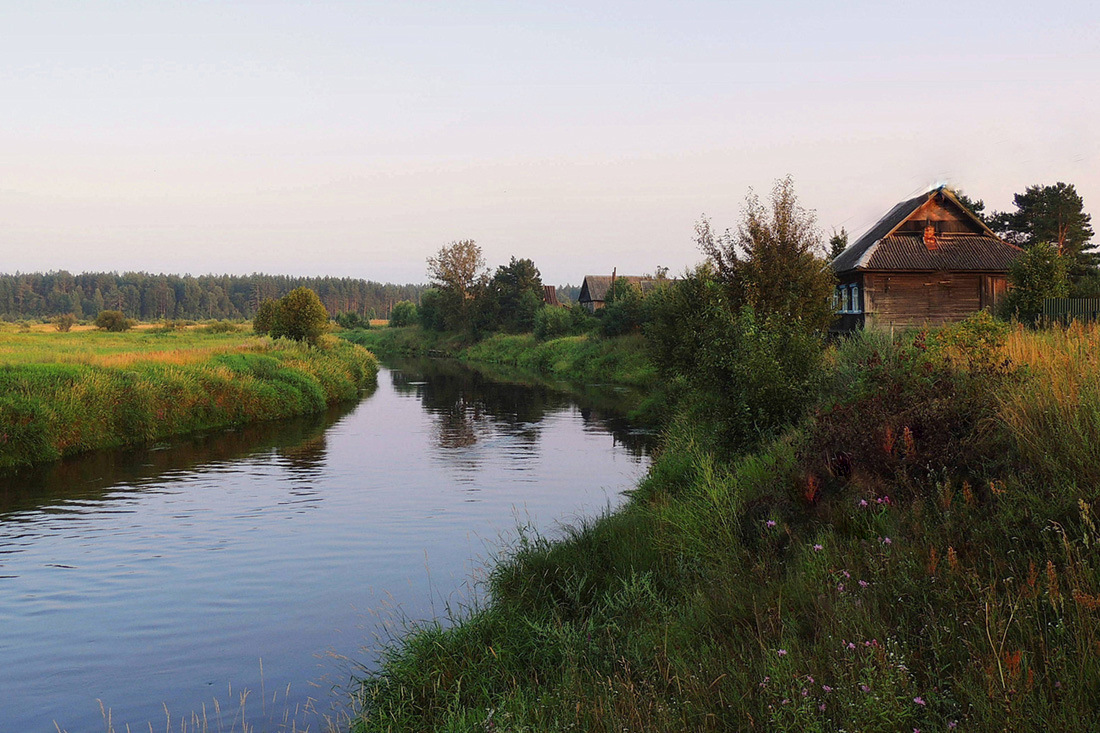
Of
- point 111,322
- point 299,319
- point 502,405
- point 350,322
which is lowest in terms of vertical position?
point 502,405

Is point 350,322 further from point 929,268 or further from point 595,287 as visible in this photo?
point 929,268

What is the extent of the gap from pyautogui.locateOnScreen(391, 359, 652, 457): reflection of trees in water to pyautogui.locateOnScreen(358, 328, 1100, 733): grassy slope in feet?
42.7

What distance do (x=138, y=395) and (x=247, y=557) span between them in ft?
45.8

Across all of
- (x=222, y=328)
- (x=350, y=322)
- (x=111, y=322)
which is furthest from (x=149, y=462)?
(x=350, y=322)

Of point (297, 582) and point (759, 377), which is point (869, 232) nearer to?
point (759, 377)

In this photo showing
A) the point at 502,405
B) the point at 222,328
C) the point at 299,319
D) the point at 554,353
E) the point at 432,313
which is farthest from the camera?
the point at 432,313

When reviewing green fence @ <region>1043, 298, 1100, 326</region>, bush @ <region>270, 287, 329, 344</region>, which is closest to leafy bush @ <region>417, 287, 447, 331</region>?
bush @ <region>270, 287, 329, 344</region>

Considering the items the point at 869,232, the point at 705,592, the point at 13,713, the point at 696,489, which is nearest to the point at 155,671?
the point at 13,713

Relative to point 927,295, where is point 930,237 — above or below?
above

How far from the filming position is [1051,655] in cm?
416

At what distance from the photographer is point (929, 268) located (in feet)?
106

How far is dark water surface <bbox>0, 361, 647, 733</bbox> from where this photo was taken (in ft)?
25.6

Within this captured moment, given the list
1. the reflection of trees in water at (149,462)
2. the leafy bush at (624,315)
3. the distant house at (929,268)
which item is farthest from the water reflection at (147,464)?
the leafy bush at (624,315)

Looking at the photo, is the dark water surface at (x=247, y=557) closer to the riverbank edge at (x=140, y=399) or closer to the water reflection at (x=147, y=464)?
the water reflection at (x=147, y=464)
